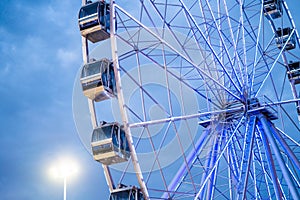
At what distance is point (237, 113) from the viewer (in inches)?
612

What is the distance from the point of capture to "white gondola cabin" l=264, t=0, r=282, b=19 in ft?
61.4

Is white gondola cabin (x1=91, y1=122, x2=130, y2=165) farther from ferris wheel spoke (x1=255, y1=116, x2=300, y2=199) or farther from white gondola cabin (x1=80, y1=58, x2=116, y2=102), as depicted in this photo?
ferris wheel spoke (x1=255, y1=116, x2=300, y2=199)

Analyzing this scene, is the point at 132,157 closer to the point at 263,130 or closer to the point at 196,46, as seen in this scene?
the point at 263,130

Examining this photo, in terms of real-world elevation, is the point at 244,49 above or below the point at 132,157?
above

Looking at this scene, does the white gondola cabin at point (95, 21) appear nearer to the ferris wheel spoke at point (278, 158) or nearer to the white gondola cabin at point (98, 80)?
the white gondola cabin at point (98, 80)

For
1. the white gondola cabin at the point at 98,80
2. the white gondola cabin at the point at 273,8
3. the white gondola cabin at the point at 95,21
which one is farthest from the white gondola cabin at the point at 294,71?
the white gondola cabin at the point at 98,80

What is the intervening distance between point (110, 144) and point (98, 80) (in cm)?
162

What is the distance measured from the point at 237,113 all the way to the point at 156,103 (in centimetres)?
273

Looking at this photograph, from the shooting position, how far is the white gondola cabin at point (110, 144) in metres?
11.9

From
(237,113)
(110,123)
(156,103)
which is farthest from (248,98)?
(110,123)

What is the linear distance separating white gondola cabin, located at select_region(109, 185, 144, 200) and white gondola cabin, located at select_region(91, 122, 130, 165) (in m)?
0.76

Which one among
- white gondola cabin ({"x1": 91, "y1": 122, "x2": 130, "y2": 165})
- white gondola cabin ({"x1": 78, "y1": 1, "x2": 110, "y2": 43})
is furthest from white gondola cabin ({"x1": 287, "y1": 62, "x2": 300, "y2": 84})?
white gondola cabin ({"x1": 91, "y1": 122, "x2": 130, "y2": 165})

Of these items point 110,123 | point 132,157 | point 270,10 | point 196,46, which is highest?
point 270,10

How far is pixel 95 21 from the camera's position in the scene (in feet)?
41.5
